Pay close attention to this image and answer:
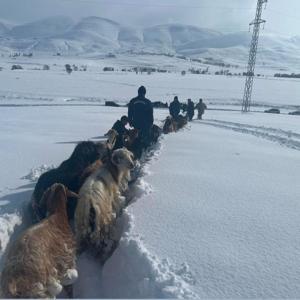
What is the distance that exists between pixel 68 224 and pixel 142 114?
460 centimetres

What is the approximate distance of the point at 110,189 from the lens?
4.91m

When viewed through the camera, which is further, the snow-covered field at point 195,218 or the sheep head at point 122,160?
the sheep head at point 122,160

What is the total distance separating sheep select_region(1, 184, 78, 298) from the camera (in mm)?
3102

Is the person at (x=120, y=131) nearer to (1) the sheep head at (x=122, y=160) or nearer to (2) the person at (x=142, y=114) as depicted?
(2) the person at (x=142, y=114)

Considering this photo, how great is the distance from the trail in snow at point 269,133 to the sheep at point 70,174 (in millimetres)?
6259

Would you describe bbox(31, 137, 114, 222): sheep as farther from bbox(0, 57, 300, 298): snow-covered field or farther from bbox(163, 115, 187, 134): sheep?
bbox(163, 115, 187, 134): sheep

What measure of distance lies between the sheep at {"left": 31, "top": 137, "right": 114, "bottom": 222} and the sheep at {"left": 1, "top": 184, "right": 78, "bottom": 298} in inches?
20.4

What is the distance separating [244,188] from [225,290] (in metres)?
2.99

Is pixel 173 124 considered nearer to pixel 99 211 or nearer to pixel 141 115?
pixel 141 115

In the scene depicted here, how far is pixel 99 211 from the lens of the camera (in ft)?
14.0

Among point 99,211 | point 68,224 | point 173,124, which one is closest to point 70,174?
point 99,211

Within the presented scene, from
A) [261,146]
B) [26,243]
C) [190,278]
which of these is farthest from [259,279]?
[261,146]

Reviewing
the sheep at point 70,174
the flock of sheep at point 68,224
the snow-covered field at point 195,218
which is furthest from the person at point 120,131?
the flock of sheep at point 68,224

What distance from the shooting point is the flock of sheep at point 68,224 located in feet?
10.5
